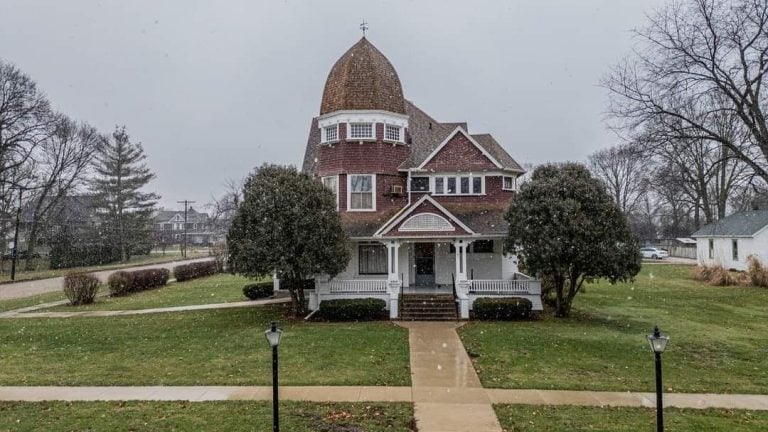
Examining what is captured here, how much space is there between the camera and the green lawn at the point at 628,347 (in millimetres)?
10258

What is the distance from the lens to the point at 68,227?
49.7 metres

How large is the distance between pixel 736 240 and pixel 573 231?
28.5 meters

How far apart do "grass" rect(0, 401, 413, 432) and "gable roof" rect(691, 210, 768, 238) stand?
3462 cm

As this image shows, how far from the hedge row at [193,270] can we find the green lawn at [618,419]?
101 ft

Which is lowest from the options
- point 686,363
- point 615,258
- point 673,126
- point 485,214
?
point 686,363

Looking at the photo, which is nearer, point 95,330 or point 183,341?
point 183,341

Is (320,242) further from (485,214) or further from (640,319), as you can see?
(640,319)

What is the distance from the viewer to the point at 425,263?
2188 cm

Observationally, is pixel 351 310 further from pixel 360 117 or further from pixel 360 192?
pixel 360 117

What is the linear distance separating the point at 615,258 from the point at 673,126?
6.17 meters

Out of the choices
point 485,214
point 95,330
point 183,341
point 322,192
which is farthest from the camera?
point 485,214

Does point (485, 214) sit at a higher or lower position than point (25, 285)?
higher

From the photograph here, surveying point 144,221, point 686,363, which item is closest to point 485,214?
point 686,363

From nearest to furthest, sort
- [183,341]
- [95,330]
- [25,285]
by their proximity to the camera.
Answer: [183,341]
[95,330]
[25,285]
